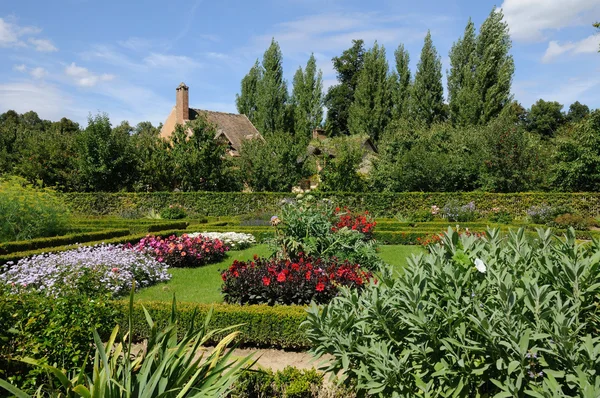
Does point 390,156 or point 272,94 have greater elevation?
point 272,94

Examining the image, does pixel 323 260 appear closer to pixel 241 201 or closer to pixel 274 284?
pixel 274 284

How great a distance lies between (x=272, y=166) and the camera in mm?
23438

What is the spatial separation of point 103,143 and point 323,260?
20112 mm

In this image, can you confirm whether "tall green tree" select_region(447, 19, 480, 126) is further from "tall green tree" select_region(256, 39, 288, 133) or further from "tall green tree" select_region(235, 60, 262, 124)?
"tall green tree" select_region(235, 60, 262, 124)

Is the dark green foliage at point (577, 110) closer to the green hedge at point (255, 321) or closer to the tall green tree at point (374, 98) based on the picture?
the tall green tree at point (374, 98)

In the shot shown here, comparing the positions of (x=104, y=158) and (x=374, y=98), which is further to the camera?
(x=374, y=98)

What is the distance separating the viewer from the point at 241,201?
70.0 feet

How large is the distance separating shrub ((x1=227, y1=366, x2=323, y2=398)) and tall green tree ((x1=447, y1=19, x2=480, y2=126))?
96.8 feet

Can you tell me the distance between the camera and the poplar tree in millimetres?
35719

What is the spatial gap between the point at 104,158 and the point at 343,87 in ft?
102

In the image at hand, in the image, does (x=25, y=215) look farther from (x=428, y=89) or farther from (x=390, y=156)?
(x=428, y=89)

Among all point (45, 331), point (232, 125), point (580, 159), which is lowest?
point (45, 331)

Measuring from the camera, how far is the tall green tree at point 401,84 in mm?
35688

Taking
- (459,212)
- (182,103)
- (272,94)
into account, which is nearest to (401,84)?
(272,94)
